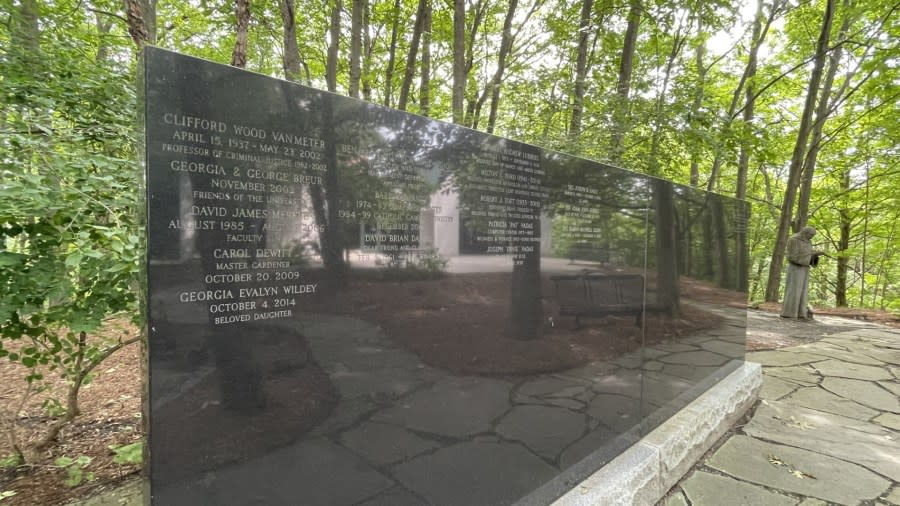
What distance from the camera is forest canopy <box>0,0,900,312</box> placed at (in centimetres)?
210

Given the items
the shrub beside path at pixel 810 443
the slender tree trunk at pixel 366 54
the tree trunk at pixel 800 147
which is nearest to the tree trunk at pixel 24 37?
the shrub beside path at pixel 810 443

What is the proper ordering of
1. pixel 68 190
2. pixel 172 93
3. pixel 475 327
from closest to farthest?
1. pixel 172 93
2. pixel 68 190
3. pixel 475 327

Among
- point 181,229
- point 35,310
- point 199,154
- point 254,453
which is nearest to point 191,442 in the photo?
point 254,453

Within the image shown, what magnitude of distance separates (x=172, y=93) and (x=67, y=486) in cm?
286

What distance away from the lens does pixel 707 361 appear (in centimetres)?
361

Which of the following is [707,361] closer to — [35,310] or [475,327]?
[475,327]

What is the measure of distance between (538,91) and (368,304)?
5462mm

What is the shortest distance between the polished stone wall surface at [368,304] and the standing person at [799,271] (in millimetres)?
8463

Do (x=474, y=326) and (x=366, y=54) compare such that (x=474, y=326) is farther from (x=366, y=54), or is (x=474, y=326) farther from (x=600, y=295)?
(x=366, y=54)

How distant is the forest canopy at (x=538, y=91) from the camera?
2100mm

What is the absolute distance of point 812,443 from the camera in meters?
3.42

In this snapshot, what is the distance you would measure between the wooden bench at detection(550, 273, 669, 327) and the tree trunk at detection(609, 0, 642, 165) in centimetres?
318

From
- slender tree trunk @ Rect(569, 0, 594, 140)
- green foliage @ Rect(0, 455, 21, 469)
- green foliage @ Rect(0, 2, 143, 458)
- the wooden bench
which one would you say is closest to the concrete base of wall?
the wooden bench

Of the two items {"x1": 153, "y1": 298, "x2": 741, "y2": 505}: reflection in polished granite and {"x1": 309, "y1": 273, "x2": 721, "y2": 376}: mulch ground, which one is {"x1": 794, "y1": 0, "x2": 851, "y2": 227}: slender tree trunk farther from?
{"x1": 153, "y1": 298, "x2": 741, "y2": 505}: reflection in polished granite
